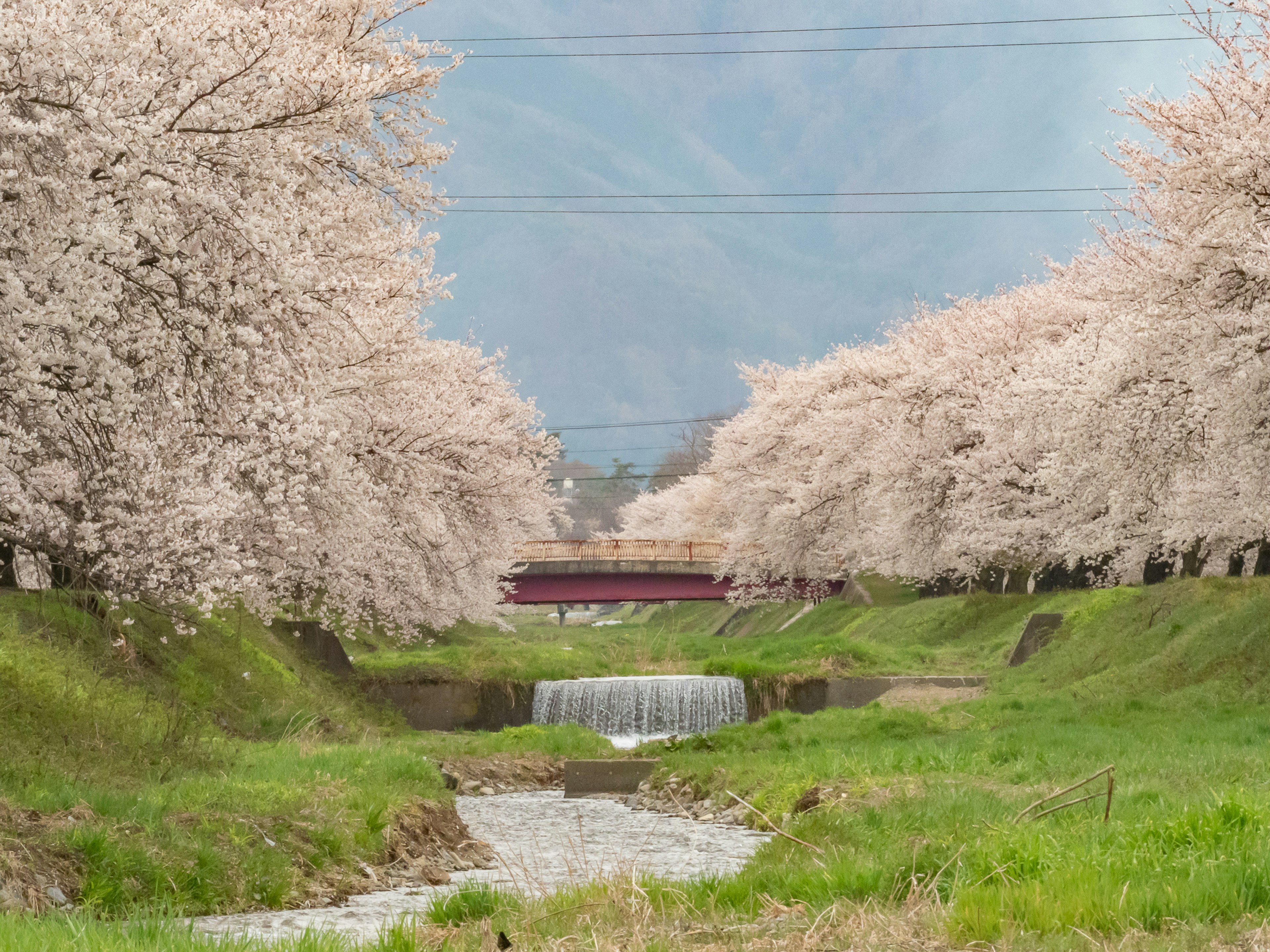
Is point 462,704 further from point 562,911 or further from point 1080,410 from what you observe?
point 562,911

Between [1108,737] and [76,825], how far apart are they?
12.3 m

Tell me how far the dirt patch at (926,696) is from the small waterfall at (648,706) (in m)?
3.91

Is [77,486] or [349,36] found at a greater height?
[349,36]

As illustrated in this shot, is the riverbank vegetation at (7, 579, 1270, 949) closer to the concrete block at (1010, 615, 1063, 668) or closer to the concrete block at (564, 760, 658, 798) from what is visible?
the concrete block at (564, 760, 658, 798)

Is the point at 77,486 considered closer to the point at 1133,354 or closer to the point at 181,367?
the point at 181,367

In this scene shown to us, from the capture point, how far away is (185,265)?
30.6ft

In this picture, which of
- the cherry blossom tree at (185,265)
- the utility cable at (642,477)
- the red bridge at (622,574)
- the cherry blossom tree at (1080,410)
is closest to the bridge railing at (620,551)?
the red bridge at (622,574)

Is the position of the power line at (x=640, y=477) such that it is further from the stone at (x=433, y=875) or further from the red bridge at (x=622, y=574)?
the stone at (x=433, y=875)

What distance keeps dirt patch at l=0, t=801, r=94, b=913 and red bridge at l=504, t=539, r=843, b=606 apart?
41.8 m

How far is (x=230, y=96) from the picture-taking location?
957 cm

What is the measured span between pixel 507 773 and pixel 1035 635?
14.7 metres

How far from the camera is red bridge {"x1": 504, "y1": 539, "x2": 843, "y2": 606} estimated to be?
5253cm

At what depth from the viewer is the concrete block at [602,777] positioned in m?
19.2

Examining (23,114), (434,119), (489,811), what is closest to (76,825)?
(23,114)
